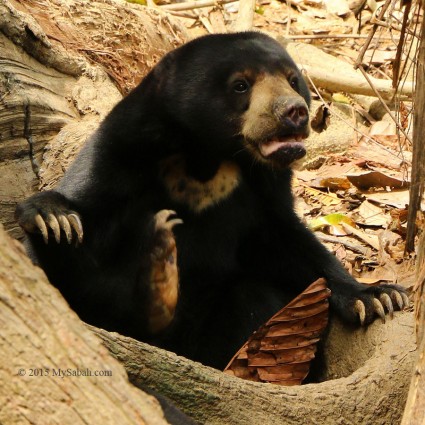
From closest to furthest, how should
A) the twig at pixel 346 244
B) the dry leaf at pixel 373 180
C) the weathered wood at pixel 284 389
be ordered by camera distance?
the weathered wood at pixel 284 389 < the twig at pixel 346 244 < the dry leaf at pixel 373 180

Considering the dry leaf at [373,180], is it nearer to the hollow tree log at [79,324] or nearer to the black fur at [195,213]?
the black fur at [195,213]

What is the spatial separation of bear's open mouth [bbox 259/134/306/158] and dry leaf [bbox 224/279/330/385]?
84cm

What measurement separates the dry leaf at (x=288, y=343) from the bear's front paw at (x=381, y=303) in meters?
0.24

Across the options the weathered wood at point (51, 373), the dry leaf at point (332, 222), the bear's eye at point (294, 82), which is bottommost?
the dry leaf at point (332, 222)

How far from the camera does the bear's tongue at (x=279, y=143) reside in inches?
192

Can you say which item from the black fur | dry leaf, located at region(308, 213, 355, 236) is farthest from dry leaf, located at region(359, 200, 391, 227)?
the black fur

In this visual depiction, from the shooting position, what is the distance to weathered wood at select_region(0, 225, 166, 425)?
2238 mm

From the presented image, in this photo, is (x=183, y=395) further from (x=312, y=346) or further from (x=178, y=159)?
(x=178, y=159)


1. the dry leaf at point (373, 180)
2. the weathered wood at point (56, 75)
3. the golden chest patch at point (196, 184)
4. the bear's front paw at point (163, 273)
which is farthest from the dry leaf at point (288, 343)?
the dry leaf at point (373, 180)

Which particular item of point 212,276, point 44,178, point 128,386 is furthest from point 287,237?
point 128,386

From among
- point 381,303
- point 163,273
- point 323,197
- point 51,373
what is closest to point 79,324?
point 51,373

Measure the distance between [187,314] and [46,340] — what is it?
10.0 ft

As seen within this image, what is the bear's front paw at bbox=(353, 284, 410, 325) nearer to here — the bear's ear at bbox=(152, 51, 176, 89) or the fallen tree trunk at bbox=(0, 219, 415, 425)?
the fallen tree trunk at bbox=(0, 219, 415, 425)

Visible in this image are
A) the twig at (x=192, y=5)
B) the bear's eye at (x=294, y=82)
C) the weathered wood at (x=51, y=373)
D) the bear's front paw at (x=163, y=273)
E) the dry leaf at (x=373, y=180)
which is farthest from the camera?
the twig at (x=192, y=5)
